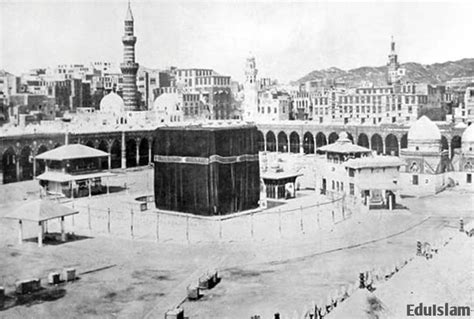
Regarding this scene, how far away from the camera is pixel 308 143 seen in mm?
59844

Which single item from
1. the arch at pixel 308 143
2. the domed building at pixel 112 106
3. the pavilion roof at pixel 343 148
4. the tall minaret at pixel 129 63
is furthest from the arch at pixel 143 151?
the pavilion roof at pixel 343 148

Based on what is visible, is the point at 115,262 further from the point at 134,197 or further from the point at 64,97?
the point at 64,97

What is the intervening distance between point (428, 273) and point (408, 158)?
73.8 feet

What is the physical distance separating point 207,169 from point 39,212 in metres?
7.96

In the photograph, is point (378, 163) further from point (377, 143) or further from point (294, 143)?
point (294, 143)

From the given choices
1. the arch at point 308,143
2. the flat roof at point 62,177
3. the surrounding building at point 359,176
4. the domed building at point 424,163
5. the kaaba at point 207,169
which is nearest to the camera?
the kaaba at point 207,169

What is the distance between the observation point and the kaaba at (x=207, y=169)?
84.5 ft

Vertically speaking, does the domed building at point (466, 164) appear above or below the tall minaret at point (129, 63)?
below

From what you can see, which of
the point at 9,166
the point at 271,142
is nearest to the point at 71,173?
the point at 9,166

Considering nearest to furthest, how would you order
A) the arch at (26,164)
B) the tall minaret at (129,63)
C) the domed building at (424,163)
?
the domed building at (424,163) → the arch at (26,164) → the tall minaret at (129,63)

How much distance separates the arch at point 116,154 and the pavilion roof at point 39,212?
27.2 m

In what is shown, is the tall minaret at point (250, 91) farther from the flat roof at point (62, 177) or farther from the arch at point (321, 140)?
the flat roof at point (62, 177)

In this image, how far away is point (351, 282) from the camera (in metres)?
15.2

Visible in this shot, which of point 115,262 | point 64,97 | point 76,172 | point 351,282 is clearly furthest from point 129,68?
point 351,282
